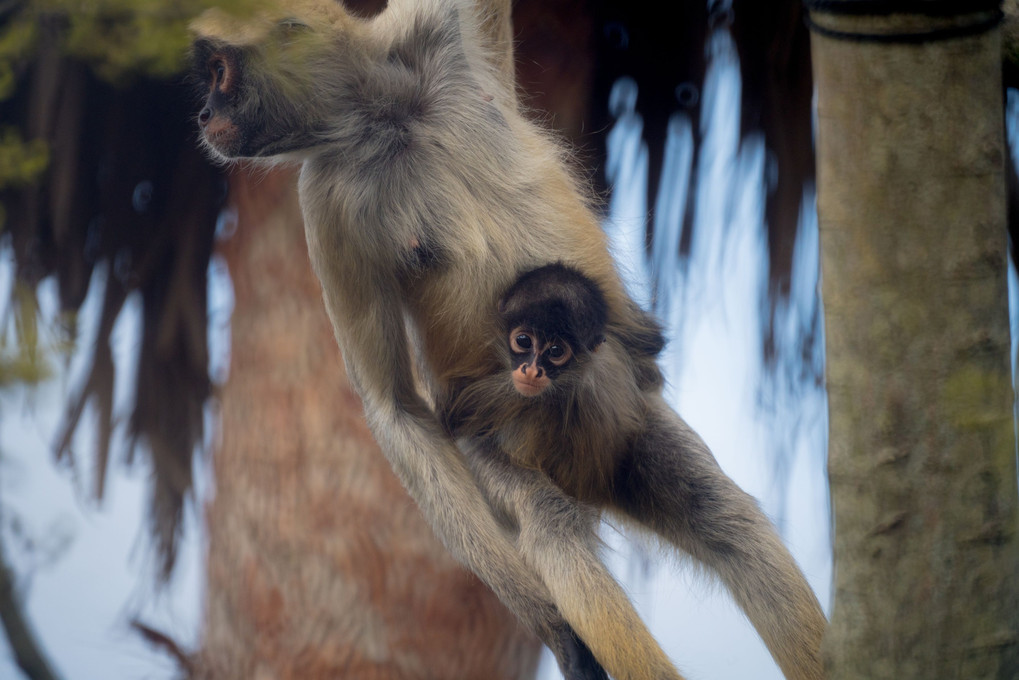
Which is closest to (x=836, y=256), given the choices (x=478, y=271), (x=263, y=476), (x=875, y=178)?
(x=875, y=178)

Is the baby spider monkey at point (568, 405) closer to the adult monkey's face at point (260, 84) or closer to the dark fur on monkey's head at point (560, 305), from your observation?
the dark fur on monkey's head at point (560, 305)

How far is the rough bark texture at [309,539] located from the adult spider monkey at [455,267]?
7.79 feet

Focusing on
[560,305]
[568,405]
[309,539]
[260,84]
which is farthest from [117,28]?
[309,539]

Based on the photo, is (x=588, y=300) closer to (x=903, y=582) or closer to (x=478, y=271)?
(x=478, y=271)

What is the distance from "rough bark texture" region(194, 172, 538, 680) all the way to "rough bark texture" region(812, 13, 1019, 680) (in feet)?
12.2

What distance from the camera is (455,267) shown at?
3.47 meters

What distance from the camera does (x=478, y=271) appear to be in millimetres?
3459

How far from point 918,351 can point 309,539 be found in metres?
4.35

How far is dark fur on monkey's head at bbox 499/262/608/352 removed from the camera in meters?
3.32

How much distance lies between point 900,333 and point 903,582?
1.86ft

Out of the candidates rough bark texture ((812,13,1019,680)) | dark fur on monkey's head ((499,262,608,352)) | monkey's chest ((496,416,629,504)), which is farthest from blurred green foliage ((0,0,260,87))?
monkey's chest ((496,416,629,504))

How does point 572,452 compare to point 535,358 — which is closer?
point 535,358

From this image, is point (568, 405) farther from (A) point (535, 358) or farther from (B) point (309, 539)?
(B) point (309, 539)

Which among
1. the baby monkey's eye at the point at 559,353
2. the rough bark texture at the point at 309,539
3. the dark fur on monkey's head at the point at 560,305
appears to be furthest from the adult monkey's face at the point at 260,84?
the rough bark texture at the point at 309,539
